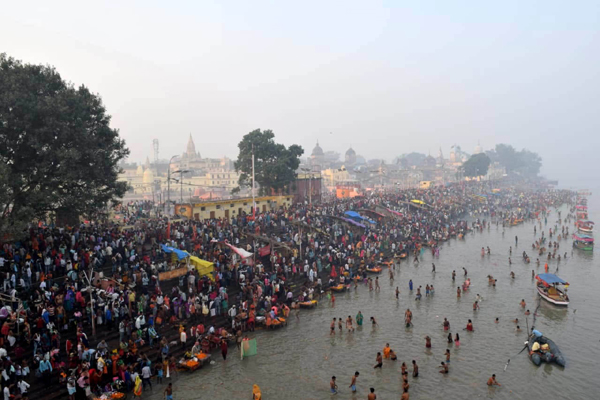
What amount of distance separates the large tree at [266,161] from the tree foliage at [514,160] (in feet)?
397

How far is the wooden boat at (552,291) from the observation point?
23.0 meters

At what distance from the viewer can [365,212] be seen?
143 ft

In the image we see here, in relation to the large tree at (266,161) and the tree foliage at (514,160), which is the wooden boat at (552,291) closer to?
the large tree at (266,161)

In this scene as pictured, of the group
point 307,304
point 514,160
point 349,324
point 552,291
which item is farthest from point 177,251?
point 514,160

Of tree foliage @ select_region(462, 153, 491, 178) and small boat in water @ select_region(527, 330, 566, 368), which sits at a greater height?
tree foliage @ select_region(462, 153, 491, 178)

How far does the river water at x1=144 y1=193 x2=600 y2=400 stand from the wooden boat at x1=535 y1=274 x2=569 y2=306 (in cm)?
43

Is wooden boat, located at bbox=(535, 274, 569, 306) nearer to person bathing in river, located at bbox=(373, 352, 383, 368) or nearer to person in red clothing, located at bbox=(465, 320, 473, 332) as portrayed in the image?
person in red clothing, located at bbox=(465, 320, 473, 332)

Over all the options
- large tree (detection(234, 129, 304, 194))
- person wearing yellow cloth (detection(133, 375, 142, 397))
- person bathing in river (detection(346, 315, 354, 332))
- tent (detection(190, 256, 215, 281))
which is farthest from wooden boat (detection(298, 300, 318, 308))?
large tree (detection(234, 129, 304, 194))

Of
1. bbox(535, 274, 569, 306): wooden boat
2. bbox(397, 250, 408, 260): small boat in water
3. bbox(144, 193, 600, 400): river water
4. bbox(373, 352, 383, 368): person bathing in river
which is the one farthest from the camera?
bbox(397, 250, 408, 260): small boat in water

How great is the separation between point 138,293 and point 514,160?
14950 centimetres

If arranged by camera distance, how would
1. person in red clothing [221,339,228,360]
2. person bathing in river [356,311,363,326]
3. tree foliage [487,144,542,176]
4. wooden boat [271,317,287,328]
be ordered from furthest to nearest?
tree foliage [487,144,542,176], person bathing in river [356,311,363,326], wooden boat [271,317,287,328], person in red clothing [221,339,228,360]

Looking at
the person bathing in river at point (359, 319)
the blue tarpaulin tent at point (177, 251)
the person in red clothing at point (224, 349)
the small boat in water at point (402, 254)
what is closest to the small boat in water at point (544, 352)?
the person bathing in river at point (359, 319)

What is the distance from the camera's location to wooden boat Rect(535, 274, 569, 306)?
2302 cm

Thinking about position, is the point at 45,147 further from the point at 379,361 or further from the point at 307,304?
the point at 379,361
